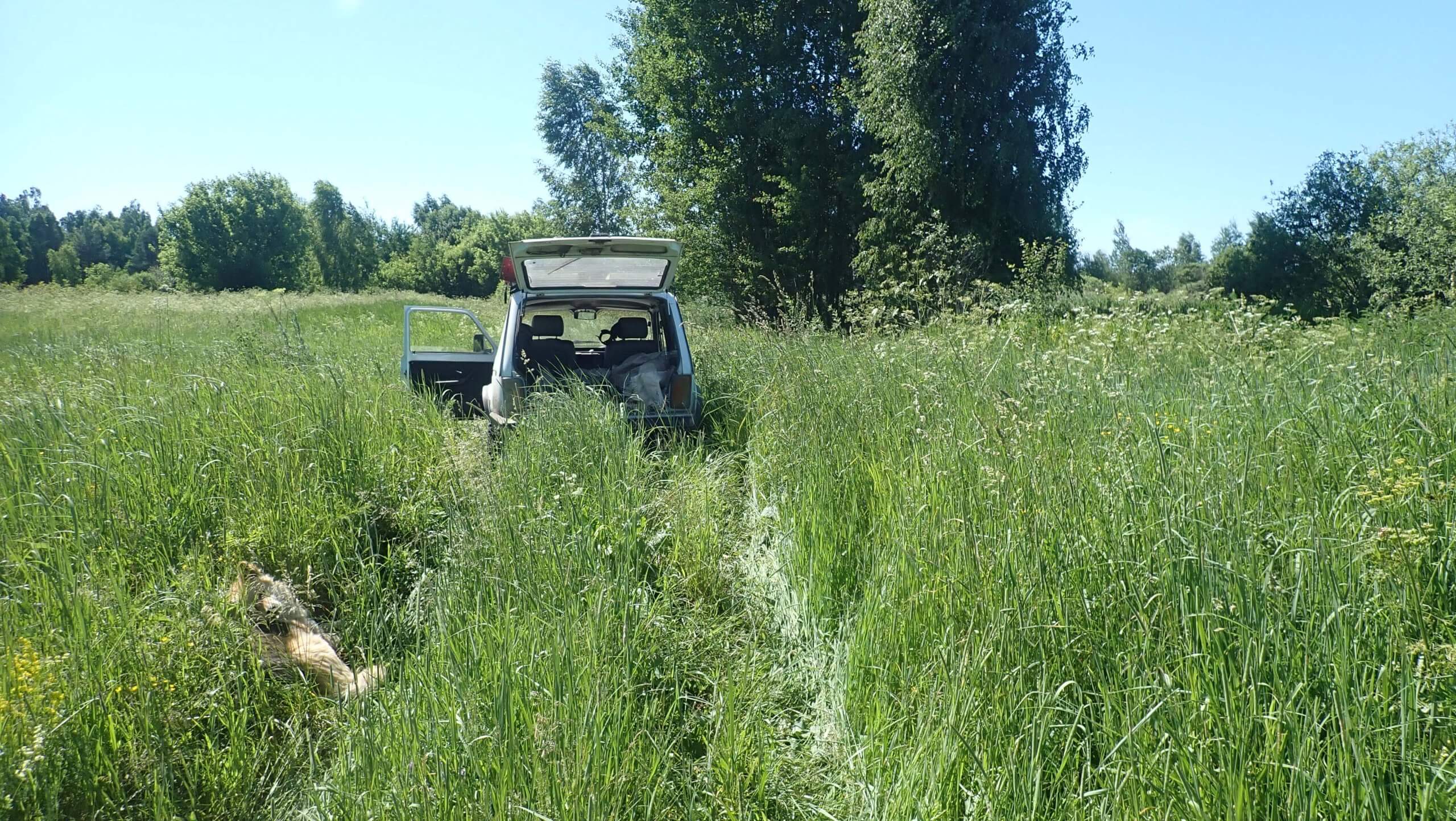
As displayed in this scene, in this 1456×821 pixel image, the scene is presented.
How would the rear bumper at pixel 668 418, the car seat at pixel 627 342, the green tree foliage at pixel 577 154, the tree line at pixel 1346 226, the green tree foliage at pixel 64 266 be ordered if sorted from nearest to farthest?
1. the rear bumper at pixel 668 418
2. the car seat at pixel 627 342
3. the tree line at pixel 1346 226
4. the green tree foliage at pixel 577 154
5. the green tree foliage at pixel 64 266

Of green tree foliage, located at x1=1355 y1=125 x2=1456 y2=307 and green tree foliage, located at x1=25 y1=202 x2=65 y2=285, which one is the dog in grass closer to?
green tree foliage, located at x1=1355 y1=125 x2=1456 y2=307

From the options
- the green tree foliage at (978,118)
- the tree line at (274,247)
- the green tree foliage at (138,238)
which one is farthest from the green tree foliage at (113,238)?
the green tree foliage at (978,118)

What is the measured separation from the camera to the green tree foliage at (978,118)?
643 inches

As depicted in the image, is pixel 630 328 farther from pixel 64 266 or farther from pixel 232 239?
pixel 64 266

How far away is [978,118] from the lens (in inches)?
660

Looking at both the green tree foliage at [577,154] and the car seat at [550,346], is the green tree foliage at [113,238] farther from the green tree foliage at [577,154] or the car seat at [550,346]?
the car seat at [550,346]

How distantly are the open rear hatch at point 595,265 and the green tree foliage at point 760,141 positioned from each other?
1372 centimetres

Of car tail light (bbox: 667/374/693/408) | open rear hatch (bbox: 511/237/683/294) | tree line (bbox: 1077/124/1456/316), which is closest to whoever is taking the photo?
car tail light (bbox: 667/374/693/408)

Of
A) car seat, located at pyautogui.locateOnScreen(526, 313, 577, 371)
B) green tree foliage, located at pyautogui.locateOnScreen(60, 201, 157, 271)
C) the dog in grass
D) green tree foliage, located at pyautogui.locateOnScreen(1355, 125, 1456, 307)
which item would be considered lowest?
the dog in grass

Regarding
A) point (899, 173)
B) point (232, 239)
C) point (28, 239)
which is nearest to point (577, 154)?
point (899, 173)

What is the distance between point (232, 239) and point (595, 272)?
8597cm

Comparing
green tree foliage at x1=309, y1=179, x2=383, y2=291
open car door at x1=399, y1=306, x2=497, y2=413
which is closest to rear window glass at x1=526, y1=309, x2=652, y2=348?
open car door at x1=399, y1=306, x2=497, y2=413

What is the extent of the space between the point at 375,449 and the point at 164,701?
9.28 feet

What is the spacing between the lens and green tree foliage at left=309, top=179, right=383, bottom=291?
86.1 m
